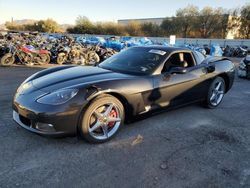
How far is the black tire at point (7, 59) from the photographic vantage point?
11.0 m

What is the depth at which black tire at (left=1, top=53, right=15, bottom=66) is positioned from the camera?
1100 cm

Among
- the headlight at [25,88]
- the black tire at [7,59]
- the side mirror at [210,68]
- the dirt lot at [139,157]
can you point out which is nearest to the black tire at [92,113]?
the dirt lot at [139,157]

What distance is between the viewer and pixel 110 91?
11.3ft

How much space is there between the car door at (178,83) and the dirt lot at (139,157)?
17.3 inches

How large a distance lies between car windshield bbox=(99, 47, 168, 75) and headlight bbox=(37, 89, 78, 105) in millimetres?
1185

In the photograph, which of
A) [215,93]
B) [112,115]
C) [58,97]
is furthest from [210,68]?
[58,97]

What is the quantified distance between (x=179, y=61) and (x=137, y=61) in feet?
2.87

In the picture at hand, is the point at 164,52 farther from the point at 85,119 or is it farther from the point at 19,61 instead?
the point at 19,61

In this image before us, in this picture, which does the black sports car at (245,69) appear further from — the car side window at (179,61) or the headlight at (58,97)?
the headlight at (58,97)

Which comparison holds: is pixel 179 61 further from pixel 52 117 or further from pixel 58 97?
pixel 52 117

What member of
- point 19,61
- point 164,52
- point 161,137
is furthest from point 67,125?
point 19,61

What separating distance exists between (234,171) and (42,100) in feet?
8.12

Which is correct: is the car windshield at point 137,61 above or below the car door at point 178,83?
above

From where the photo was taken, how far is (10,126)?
3898mm
